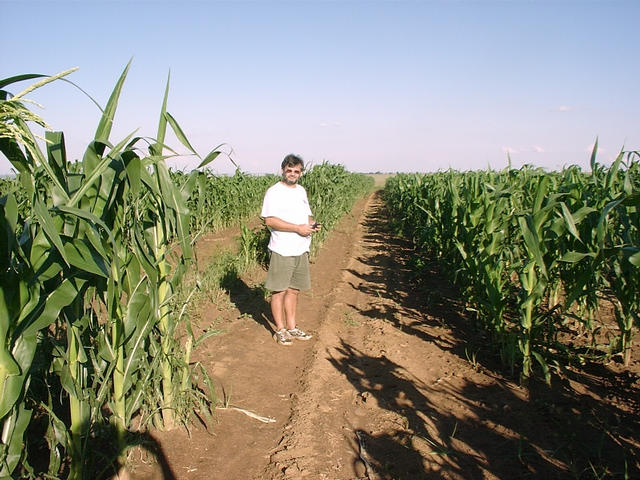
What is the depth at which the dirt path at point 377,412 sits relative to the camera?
287cm

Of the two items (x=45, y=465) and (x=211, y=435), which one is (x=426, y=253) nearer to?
(x=211, y=435)

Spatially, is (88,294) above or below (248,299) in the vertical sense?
above

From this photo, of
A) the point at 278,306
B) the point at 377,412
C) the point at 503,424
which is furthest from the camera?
the point at 278,306

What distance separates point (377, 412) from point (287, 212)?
7.08 feet

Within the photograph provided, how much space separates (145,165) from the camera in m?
2.22

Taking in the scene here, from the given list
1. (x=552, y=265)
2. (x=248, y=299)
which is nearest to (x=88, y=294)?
(x=552, y=265)

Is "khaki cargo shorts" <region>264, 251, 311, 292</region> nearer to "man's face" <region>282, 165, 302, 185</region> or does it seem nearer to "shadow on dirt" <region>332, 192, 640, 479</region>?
"man's face" <region>282, 165, 302, 185</region>

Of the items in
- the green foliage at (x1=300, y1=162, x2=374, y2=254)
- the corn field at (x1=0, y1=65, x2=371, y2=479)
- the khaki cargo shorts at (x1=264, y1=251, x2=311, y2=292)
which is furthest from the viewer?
the green foliage at (x1=300, y1=162, x2=374, y2=254)

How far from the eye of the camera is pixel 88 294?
2.25 m

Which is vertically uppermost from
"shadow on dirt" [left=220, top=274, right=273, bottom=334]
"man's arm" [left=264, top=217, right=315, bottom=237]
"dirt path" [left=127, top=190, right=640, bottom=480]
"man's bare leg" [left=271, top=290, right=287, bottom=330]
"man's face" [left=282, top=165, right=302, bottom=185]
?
"man's face" [left=282, top=165, right=302, bottom=185]

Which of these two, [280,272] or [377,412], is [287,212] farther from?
[377,412]

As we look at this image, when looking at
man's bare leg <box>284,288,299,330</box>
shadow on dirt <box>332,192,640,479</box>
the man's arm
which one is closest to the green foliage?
man's bare leg <box>284,288,299,330</box>

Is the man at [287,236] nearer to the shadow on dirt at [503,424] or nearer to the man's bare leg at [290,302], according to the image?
the man's bare leg at [290,302]

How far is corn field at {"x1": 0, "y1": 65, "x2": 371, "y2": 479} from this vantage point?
1.75 meters
